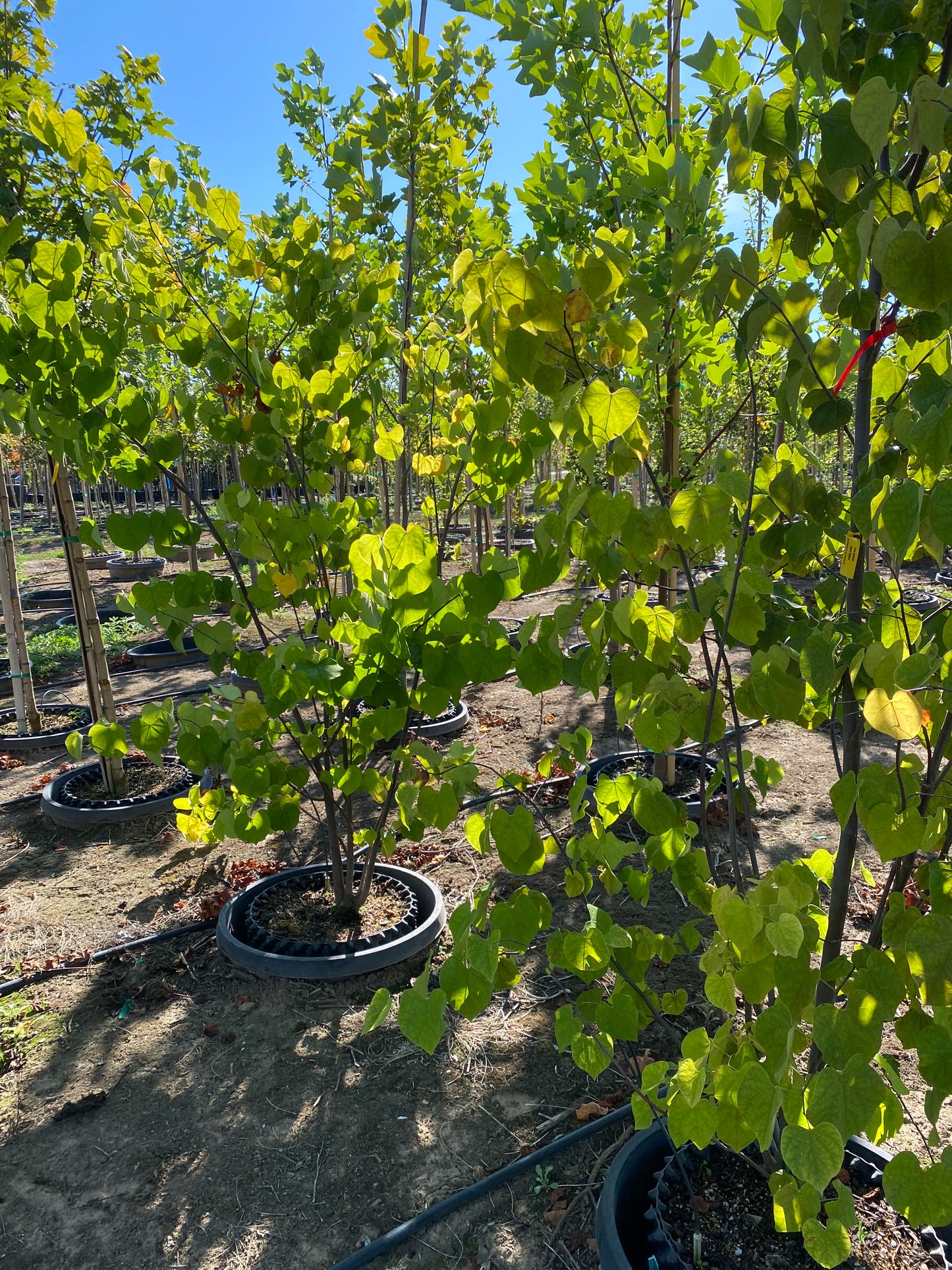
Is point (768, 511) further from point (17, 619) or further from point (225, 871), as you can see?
point (17, 619)

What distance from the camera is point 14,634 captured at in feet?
15.9

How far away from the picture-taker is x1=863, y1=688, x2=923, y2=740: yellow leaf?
28.1 inches

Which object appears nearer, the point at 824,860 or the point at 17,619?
the point at 824,860

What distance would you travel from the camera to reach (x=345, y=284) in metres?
2.50

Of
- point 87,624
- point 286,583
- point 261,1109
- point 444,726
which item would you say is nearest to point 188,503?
point 87,624

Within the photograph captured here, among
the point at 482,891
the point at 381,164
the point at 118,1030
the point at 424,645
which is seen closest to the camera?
the point at 482,891

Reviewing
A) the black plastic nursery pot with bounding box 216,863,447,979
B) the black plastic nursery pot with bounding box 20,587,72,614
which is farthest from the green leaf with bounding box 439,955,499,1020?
the black plastic nursery pot with bounding box 20,587,72,614

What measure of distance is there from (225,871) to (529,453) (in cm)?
266

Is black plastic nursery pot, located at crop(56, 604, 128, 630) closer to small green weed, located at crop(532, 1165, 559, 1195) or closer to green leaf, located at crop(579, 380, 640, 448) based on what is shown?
small green weed, located at crop(532, 1165, 559, 1195)

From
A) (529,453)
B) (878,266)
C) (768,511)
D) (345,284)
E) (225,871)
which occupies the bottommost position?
(225,871)

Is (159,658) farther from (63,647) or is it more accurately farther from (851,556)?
(851,556)

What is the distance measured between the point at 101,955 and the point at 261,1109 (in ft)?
3.42

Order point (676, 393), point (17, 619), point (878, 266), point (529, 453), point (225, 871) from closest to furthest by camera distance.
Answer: point (878, 266), point (529, 453), point (676, 393), point (225, 871), point (17, 619)

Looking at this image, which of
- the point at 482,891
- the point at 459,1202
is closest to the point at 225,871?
the point at 459,1202
